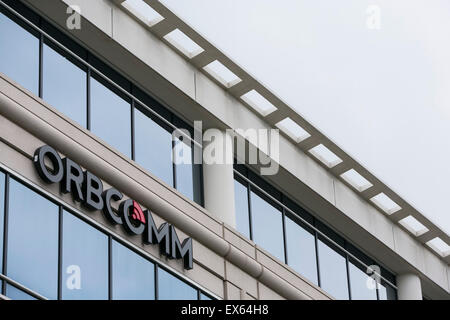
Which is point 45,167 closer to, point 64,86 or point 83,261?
point 83,261

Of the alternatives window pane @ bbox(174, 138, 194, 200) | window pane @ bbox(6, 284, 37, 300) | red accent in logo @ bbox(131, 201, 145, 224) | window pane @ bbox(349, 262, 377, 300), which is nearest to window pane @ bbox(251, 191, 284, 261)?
window pane @ bbox(174, 138, 194, 200)

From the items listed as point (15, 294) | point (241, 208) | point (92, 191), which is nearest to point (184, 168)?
point (241, 208)

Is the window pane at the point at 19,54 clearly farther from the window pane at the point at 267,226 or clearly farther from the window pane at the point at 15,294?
the window pane at the point at 267,226

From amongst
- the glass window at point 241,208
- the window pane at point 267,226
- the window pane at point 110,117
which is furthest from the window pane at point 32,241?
the window pane at point 267,226

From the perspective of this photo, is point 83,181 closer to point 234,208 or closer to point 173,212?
point 173,212

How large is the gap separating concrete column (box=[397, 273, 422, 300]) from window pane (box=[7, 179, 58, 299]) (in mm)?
15185

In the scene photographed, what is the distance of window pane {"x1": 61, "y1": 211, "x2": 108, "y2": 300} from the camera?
2520 cm

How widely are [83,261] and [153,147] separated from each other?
4970mm

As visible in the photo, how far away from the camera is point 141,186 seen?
28281 mm

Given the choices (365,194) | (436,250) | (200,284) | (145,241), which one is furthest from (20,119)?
(436,250)

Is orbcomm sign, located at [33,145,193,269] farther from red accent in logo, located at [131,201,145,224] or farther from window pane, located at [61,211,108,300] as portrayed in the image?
window pane, located at [61,211,108,300]

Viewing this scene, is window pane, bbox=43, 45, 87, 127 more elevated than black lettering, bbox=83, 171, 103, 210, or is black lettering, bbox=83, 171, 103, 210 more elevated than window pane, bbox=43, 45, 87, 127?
window pane, bbox=43, 45, 87, 127

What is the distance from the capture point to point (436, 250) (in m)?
39.2

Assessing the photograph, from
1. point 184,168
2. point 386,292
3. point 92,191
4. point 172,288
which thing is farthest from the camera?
point 386,292
